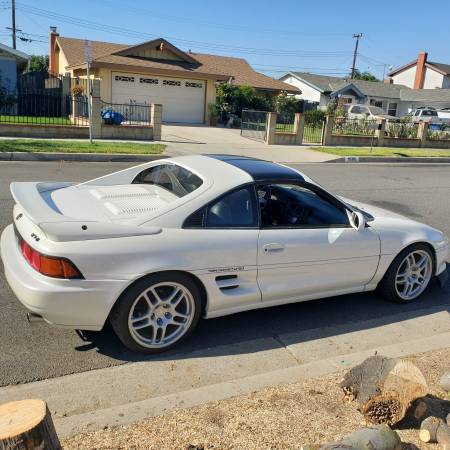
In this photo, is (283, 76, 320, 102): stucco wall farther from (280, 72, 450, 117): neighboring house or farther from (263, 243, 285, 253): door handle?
(263, 243, 285, 253): door handle

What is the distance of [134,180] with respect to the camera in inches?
191

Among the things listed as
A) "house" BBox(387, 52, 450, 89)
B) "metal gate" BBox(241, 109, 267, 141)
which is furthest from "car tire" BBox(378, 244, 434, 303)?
"house" BBox(387, 52, 450, 89)

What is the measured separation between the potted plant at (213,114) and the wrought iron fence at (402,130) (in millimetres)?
9685

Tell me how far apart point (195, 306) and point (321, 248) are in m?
1.20

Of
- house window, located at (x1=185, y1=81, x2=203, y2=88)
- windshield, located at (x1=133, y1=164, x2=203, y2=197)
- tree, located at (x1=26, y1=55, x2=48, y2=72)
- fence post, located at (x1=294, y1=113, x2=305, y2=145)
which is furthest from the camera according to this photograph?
tree, located at (x1=26, y1=55, x2=48, y2=72)

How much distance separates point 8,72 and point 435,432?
84.5 ft

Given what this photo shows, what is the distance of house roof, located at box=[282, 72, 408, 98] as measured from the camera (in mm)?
48312

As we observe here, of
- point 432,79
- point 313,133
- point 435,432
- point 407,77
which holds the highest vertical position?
point 407,77

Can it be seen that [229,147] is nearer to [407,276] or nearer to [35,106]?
[35,106]

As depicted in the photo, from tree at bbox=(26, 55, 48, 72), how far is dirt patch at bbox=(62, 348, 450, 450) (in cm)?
4391

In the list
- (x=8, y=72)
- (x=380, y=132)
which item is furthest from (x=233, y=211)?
(x=8, y=72)

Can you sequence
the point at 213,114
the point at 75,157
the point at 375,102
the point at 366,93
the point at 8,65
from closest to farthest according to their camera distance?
the point at 75,157, the point at 8,65, the point at 213,114, the point at 366,93, the point at 375,102

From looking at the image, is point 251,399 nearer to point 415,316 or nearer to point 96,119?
point 415,316

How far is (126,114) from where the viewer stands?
19344 millimetres
